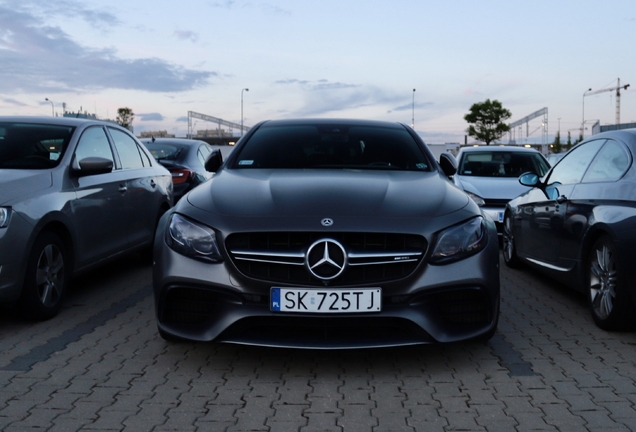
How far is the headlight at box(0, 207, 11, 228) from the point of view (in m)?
4.95

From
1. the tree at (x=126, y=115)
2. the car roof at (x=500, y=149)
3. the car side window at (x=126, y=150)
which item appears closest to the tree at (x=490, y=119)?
the tree at (x=126, y=115)

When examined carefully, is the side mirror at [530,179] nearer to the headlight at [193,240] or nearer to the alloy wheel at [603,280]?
the alloy wheel at [603,280]

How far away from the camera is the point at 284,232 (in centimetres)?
398

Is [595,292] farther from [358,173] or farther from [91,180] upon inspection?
[91,180]

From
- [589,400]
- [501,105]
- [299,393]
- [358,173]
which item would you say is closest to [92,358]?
[299,393]

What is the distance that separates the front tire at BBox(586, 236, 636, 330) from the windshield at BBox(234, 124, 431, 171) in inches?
54.7

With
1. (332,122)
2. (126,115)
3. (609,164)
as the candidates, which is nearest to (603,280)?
(609,164)

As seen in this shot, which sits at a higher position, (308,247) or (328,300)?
(308,247)

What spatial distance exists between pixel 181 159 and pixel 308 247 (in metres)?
8.11

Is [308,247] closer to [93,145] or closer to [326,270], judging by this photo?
[326,270]

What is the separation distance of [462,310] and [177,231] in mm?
1714

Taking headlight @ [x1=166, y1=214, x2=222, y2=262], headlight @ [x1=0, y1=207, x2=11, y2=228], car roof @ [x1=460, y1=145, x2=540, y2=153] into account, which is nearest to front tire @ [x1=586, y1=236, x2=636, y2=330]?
headlight @ [x1=166, y1=214, x2=222, y2=262]

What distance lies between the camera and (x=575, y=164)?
20.8 ft

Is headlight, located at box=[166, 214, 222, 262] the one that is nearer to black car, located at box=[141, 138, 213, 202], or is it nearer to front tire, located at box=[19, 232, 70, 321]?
front tire, located at box=[19, 232, 70, 321]
